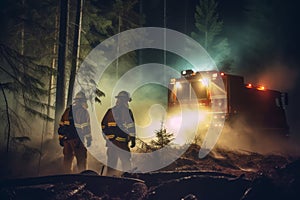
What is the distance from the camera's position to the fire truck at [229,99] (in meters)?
11.2

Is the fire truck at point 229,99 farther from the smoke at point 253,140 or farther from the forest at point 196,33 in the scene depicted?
the forest at point 196,33

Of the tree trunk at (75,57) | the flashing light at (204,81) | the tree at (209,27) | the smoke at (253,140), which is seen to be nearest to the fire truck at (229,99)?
the flashing light at (204,81)

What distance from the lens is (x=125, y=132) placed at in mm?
7543

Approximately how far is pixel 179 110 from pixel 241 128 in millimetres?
2359

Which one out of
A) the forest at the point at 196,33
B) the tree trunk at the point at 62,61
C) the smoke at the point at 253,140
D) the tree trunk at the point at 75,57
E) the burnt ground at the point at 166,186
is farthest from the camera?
the forest at the point at 196,33

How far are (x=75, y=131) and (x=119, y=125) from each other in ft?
3.78

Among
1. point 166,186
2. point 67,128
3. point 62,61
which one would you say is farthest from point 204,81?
point 166,186

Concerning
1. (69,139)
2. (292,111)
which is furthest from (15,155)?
(292,111)

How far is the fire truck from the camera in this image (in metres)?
11.2

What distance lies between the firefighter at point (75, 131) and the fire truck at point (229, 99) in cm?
489

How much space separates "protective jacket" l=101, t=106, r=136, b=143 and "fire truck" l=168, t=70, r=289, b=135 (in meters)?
4.45

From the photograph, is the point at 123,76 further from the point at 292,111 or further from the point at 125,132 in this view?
the point at 125,132

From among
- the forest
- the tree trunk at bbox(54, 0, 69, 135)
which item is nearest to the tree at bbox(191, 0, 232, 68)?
the forest

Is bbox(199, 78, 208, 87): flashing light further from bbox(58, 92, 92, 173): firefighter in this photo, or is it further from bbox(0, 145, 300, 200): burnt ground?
bbox(0, 145, 300, 200): burnt ground
